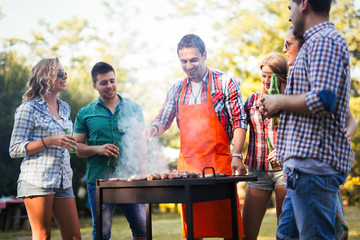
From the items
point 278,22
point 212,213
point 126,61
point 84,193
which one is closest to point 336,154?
point 212,213

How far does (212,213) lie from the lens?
123 inches

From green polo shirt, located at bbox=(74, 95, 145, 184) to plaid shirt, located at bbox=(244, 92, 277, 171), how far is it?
116cm

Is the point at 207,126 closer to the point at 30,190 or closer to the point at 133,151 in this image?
the point at 133,151

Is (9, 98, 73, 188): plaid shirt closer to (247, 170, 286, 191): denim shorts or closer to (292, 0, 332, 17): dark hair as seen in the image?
(247, 170, 286, 191): denim shorts

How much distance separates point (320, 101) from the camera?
1.72 metres

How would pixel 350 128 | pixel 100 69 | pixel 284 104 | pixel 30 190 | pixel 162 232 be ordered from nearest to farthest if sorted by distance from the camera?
1. pixel 284 104
2. pixel 350 128
3. pixel 30 190
4. pixel 100 69
5. pixel 162 232

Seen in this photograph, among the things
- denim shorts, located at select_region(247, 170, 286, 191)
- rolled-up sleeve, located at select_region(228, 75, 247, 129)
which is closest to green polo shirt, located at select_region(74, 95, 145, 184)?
rolled-up sleeve, located at select_region(228, 75, 247, 129)

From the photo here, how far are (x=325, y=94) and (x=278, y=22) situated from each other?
10.9 metres

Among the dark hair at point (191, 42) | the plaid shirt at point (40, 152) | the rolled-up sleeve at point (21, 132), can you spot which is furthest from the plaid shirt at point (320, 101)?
the rolled-up sleeve at point (21, 132)

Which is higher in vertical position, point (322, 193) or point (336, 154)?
point (336, 154)

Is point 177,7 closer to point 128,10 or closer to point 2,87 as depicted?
point 128,10

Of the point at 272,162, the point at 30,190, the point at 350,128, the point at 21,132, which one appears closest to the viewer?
the point at 350,128

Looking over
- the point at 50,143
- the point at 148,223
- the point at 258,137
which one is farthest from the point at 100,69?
the point at 258,137

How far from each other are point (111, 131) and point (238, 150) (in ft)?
4.20
